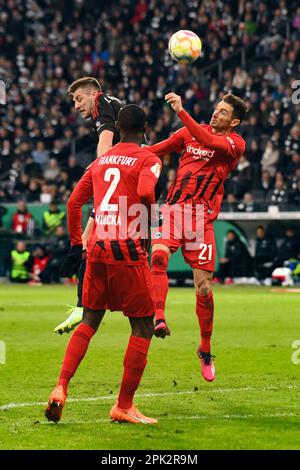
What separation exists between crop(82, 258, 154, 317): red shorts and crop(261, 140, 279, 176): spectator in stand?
17885 mm

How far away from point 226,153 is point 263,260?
1393 centimetres

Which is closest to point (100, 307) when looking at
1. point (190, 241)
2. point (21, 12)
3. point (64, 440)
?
point (64, 440)

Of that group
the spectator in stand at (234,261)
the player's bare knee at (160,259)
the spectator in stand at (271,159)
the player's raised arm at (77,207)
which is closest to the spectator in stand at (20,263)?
the spectator in stand at (234,261)

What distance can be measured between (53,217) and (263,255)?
5.24 metres

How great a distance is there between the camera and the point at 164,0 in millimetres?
33625

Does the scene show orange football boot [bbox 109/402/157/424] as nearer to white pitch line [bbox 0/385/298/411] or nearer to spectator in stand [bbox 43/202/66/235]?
white pitch line [bbox 0/385/298/411]

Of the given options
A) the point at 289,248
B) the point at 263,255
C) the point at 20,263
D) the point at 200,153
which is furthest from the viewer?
the point at 20,263

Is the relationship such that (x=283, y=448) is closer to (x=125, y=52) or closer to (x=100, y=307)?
(x=100, y=307)

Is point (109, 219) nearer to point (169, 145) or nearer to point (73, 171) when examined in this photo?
point (169, 145)

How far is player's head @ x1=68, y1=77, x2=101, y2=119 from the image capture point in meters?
9.88

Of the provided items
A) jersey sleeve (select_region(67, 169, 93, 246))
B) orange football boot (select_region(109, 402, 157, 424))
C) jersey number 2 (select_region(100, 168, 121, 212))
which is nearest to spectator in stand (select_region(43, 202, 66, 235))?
jersey sleeve (select_region(67, 169, 93, 246))

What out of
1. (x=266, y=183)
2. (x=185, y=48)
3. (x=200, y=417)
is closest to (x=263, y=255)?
(x=266, y=183)

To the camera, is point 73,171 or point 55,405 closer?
point 55,405

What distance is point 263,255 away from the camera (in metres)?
23.6
